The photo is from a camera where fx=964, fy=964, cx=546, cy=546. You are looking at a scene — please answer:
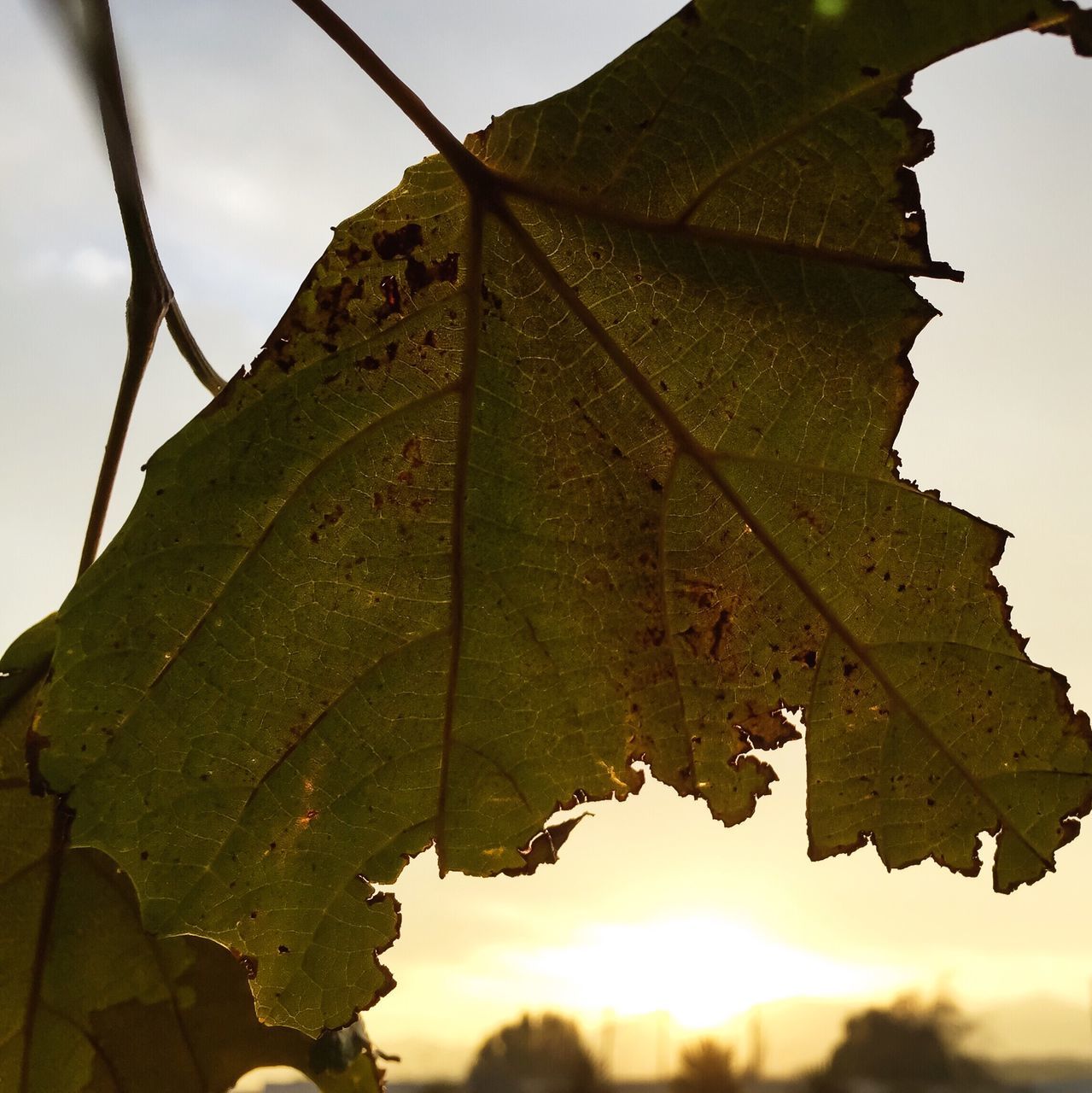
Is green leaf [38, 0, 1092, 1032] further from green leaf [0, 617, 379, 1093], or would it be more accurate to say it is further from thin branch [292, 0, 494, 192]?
green leaf [0, 617, 379, 1093]

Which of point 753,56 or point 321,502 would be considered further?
point 321,502

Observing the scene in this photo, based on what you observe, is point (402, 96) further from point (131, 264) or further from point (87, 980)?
point (87, 980)

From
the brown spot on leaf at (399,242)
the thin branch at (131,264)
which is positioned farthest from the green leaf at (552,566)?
the thin branch at (131,264)

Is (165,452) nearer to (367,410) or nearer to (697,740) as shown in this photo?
(367,410)

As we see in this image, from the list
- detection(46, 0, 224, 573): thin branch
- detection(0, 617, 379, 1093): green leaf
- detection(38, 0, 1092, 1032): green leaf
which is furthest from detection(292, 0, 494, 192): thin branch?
detection(0, 617, 379, 1093): green leaf

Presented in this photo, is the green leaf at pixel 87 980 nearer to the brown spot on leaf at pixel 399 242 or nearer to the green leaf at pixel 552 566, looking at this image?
the green leaf at pixel 552 566

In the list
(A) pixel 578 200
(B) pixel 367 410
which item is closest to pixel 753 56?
(A) pixel 578 200

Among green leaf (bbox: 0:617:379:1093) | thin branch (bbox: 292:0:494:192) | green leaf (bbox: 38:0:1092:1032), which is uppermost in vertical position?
thin branch (bbox: 292:0:494:192)
